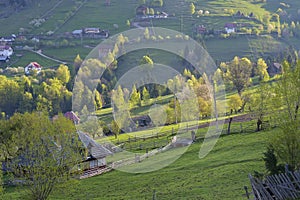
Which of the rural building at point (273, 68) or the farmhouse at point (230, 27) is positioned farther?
the farmhouse at point (230, 27)

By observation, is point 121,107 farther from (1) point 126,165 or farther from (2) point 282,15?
(2) point 282,15

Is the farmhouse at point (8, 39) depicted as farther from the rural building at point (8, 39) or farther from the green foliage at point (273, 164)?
the green foliage at point (273, 164)

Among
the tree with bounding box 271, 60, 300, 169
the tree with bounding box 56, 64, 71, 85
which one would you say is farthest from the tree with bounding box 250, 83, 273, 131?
the tree with bounding box 56, 64, 71, 85

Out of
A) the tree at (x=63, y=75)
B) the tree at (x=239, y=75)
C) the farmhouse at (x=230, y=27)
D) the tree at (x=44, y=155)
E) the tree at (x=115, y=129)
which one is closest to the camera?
the tree at (x=44, y=155)

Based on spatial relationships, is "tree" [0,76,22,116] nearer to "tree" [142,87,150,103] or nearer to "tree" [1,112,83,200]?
"tree" [142,87,150,103]

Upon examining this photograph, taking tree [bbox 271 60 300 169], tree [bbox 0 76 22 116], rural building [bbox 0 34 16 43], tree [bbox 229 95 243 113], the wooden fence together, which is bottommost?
tree [bbox 0 76 22 116]

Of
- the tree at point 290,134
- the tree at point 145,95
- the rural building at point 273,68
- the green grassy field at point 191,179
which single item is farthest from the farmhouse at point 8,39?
the tree at point 290,134

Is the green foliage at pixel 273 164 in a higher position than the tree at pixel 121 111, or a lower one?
higher

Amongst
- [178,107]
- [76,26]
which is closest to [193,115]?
[178,107]
